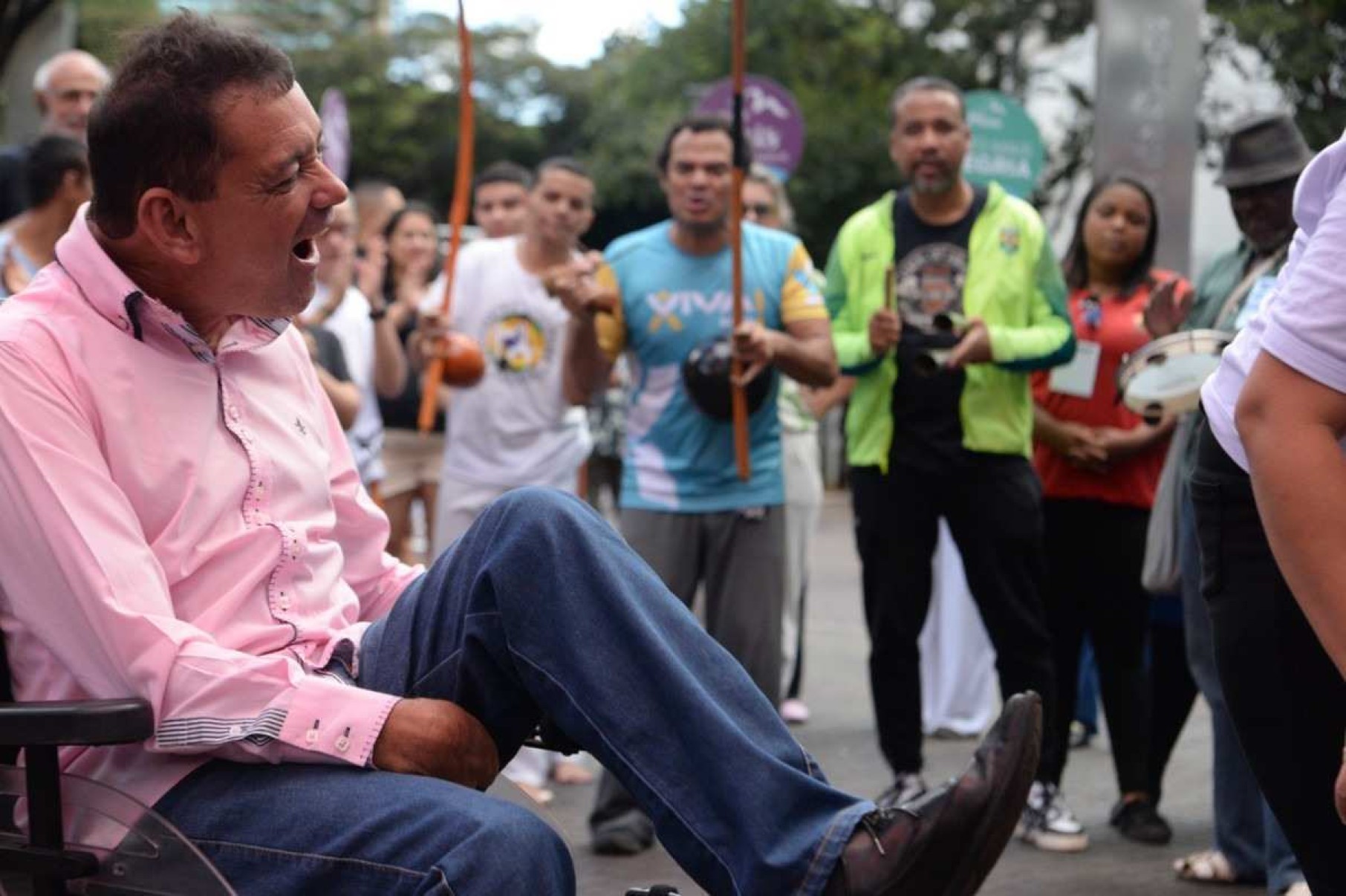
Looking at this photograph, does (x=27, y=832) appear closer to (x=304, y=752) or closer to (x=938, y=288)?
(x=304, y=752)

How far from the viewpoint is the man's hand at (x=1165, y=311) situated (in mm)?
5902

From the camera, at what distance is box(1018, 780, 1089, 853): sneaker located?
18.2 ft

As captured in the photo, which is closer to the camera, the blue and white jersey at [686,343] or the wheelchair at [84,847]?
the wheelchair at [84,847]

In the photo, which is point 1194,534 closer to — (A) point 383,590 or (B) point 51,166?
(A) point 383,590

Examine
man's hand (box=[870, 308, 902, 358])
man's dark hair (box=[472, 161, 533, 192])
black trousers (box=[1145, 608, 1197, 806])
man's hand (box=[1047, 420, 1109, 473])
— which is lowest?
black trousers (box=[1145, 608, 1197, 806])

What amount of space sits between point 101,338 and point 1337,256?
1703 mm

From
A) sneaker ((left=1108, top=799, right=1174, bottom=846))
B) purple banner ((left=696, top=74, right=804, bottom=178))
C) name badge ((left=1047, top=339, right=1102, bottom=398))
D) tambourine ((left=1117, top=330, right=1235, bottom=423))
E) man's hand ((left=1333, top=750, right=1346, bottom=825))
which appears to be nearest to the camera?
man's hand ((left=1333, top=750, right=1346, bottom=825))

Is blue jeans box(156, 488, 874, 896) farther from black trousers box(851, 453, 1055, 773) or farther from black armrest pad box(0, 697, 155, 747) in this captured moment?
black trousers box(851, 453, 1055, 773)

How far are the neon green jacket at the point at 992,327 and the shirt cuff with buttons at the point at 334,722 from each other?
10.7 feet

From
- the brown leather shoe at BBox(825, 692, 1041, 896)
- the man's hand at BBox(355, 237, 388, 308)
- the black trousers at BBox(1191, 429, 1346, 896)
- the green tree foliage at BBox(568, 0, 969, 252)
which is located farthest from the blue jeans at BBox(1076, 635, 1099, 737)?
the green tree foliage at BBox(568, 0, 969, 252)

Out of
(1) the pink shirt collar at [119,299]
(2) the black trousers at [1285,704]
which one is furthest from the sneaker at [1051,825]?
(1) the pink shirt collar at [119,299]

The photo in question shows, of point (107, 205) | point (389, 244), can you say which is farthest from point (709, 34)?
point (107, 205)

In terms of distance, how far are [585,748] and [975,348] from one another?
310 centimetres

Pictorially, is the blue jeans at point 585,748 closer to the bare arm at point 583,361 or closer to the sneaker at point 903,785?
the bare arm at point 583,361
